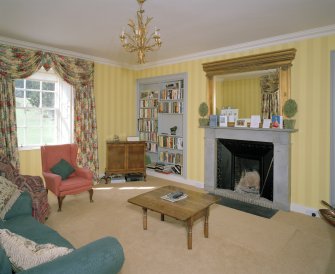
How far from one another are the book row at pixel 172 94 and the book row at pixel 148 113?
1.46 feet

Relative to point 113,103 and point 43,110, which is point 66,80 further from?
point 113,103

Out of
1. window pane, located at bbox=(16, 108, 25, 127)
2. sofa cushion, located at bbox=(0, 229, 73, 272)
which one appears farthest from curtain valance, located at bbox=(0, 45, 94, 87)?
sofa cushion, located at bbox=(0, 229, 73, 272)

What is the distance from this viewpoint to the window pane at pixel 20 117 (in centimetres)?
462

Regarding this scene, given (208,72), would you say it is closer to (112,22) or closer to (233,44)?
(233,44)

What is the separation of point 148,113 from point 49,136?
2359mm

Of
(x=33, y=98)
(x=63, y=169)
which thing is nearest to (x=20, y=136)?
(x=33, y=98)

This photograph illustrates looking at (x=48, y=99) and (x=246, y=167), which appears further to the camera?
(x=48, y=99)

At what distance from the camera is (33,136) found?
16.0ft

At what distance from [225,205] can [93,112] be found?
3.34 m

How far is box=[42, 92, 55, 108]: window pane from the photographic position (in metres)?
4.96

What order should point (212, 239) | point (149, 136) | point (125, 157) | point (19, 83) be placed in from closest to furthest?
point (212, 239), point (19, 83), point (125, 157), point (149, 136)

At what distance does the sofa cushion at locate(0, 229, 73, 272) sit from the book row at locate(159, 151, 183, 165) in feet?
14.6

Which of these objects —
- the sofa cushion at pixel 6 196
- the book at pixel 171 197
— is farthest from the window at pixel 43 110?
the book at pixel 171 197

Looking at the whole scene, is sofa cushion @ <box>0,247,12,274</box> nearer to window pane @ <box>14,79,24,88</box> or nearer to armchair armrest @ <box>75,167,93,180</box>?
armchair armrest @ <box>75,167,93,180</box>
